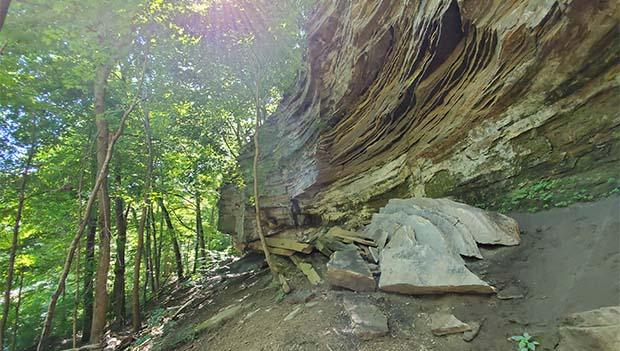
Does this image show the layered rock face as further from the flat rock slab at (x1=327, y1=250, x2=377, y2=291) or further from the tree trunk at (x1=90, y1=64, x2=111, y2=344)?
the tree trunk at (x1=90, y1=64, x2=111, y2=344)

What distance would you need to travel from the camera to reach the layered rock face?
160 inches

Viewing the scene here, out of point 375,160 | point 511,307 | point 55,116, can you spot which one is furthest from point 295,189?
point 55,116

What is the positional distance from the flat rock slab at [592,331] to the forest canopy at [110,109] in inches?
284

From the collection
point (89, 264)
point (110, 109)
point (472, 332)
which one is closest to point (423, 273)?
→ point (472, 332)

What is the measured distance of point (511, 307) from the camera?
122 inches

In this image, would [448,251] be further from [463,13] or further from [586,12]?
[463,13]

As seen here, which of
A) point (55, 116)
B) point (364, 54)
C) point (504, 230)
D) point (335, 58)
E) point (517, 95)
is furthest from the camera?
point (335, 58)

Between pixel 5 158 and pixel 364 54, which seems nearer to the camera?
pixel 364 54

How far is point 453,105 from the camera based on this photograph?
230 inches

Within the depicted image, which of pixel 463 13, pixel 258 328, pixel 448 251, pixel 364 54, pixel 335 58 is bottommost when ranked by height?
pixel 258 328

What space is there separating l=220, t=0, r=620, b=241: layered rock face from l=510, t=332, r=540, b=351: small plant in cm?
277

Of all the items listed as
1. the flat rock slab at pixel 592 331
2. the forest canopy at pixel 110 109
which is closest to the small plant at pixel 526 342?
the flat rock slab at pixel 592 331

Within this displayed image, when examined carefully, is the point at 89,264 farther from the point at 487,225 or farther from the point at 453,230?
the point at 487,225

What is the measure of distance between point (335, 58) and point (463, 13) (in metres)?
5.40
